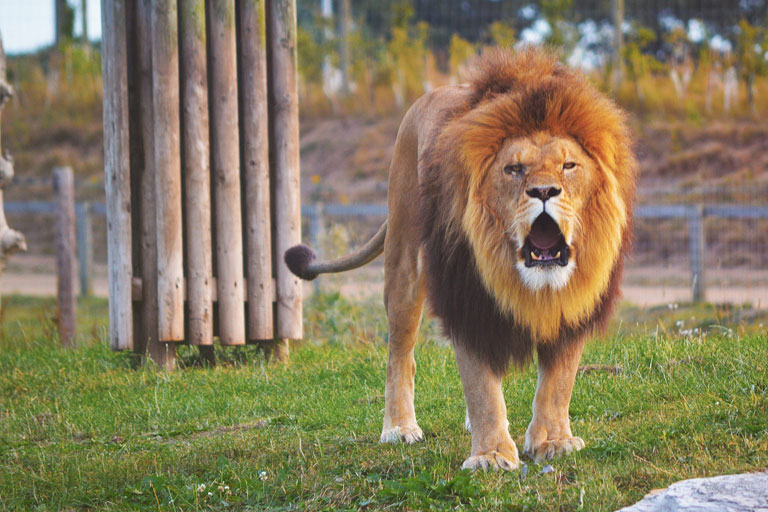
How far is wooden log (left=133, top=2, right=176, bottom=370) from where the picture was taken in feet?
22.2

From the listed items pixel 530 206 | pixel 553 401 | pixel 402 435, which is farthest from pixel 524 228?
pixel 402 435

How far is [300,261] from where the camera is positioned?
220 inches

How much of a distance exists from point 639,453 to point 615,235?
0.91 m

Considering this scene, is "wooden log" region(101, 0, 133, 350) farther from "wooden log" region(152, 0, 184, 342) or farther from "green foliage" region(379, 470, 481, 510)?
"green foliage" region(379, 470, 481, 510)

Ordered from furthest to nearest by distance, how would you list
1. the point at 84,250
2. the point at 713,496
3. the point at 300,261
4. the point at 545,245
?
the point at 84,250
the point at 300,261
the point at 545,245
the point at 713,496

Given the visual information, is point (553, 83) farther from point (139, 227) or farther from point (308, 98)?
point (308, 98)

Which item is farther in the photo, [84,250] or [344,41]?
[344,41]

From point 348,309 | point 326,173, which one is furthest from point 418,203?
point 326,173

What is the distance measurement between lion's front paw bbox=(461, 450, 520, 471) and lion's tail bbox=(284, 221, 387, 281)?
1.86 meters

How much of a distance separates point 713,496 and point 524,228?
120 centimetres

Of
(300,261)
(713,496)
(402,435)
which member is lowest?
(402,435)

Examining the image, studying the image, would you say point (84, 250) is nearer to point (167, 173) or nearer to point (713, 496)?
point (167, 173)

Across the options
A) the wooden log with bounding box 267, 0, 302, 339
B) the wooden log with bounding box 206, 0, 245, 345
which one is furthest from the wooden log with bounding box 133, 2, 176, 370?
the wooden log with bounding box 267, 0, 302, 339

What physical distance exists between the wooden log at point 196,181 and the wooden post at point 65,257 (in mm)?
1976
